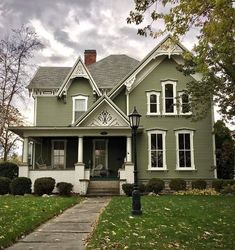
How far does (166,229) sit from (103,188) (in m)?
13.7

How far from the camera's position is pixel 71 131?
23688 millimetres

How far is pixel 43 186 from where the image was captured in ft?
69.8

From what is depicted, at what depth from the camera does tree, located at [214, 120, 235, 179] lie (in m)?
22.6

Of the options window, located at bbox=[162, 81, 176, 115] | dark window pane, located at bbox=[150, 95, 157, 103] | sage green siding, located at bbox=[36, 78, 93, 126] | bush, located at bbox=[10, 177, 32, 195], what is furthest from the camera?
sage green siding, located at bbox=[36, 78, 93, 126]

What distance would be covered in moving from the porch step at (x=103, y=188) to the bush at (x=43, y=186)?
238 cm

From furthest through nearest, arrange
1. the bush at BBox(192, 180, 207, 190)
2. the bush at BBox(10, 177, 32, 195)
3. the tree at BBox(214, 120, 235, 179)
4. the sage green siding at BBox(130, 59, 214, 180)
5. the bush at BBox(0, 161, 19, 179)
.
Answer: the sage green siding at BBox(130, 59, 214, 180)
the bush at BBox(0, 161, 19, 179)
the bush at BBox(192, 180, 207, 190)
the tree at BBox(214, 120, 235, 179)
the bush at BBox(10, 177, 32, 195)

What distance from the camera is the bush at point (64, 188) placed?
21516 millimetres

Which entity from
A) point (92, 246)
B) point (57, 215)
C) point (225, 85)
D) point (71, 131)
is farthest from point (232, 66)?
point (92, 246)

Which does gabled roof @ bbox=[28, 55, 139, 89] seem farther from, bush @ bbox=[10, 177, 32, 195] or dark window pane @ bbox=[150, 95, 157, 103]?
bush @ bbox=[10, 177, 32, 195]

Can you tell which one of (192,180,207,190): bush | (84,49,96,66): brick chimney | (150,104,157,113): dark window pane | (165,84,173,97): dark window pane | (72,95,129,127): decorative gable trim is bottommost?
(192,180,207,190): bush

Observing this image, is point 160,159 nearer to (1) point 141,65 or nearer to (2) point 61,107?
(1) point 141,65

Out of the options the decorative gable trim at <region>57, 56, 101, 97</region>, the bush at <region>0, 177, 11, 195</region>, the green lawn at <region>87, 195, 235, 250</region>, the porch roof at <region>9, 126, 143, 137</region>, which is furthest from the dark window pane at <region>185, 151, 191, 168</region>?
the bush at <region>0, 177, 11, 195</region>

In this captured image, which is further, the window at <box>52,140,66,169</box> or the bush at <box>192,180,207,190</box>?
the window at <box>52,140,66,169</box>

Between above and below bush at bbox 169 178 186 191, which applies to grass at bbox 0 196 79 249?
below
